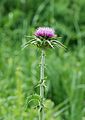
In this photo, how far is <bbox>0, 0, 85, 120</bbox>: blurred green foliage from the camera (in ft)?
9.27

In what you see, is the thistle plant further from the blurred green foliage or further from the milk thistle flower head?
the blurred green foliage

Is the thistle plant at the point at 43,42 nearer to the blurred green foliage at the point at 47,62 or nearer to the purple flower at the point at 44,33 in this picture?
the purple flower at the point at 44,33

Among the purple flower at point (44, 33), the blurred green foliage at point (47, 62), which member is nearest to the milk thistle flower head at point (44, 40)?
the purple flower at point (44, 33)

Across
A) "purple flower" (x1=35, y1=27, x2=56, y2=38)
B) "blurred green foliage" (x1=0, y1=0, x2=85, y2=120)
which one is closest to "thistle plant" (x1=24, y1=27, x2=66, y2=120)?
"purple flower" (x1=35, y1=27, x2=56, y2=38)

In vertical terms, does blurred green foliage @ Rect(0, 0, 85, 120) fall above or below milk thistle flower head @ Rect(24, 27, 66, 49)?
above

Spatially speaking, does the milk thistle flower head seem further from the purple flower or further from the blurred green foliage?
the blurred green foliage

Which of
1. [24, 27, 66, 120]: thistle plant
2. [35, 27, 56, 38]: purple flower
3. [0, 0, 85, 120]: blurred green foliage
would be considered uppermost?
[0, 0, 85, 120]: blurred green foliage

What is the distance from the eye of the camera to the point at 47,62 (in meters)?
3.70

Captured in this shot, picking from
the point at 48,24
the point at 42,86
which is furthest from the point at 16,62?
the point at 42,86

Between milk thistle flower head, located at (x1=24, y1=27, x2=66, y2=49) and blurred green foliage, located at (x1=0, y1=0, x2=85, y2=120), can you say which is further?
blurred green foliage, located at (x1=0, y1=0, x2=85, y2=120)

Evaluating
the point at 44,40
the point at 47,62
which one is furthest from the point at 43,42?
the point at 47,62

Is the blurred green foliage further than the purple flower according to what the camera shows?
Yes

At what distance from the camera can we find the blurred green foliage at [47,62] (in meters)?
2.83

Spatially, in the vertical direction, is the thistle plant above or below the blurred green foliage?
below
